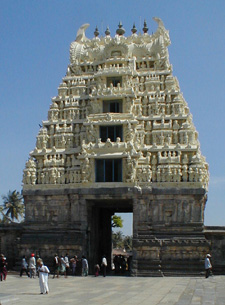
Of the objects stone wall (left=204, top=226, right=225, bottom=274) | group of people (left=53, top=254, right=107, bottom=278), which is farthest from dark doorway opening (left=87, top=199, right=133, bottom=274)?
stone wall (left=204, top=226, right=225, bottom=274)

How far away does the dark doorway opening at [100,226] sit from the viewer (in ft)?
139

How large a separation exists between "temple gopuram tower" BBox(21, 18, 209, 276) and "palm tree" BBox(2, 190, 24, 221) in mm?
42072

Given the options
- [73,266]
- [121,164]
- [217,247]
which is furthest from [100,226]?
[217,247]

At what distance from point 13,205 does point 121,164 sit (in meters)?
48.8

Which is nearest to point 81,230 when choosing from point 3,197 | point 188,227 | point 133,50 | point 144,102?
point 188,227

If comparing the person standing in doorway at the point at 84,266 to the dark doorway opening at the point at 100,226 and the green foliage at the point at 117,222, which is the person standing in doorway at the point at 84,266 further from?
the green foliage at the point at 117,222

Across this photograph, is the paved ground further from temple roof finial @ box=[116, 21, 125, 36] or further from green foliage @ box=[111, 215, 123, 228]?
green foliage @ box=[111, 215, 123, 228]

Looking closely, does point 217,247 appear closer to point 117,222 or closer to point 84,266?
point 84,266

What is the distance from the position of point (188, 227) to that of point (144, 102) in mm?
11473

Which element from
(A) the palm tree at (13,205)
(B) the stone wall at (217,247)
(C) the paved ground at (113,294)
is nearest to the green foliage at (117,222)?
(A) the palm tree at (13,205)

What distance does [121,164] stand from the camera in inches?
1631

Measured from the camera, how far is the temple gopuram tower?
39.7m

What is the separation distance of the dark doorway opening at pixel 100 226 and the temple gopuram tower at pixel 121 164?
17 cm

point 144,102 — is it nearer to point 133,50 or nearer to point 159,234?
point 133,50
